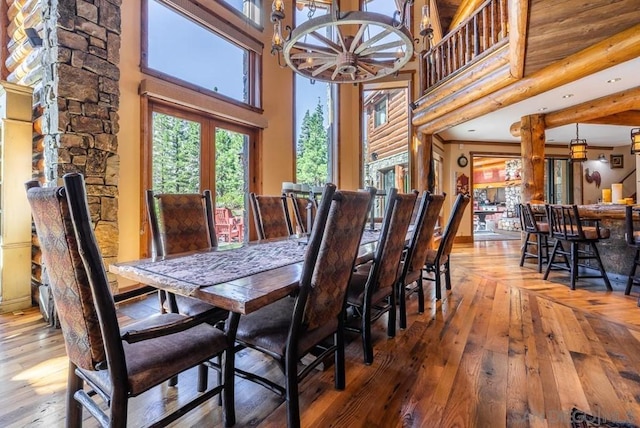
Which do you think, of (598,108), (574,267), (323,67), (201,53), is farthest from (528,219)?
(201,53)

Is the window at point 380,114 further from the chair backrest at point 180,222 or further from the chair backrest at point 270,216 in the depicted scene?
the chair backrest at point 180,222

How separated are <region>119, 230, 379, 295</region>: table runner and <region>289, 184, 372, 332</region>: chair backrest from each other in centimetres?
29

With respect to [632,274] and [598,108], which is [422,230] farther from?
[598,108]

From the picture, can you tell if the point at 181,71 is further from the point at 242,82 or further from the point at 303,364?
the point at 303,364

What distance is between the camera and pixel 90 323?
1.00 meters

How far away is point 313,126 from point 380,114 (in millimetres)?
3740

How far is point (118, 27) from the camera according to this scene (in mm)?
2857

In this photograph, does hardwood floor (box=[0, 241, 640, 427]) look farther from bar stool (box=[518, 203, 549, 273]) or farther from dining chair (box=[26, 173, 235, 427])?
bar stool (box=[518, 203, 549, 273])

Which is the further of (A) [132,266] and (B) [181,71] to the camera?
(B) [181,71]

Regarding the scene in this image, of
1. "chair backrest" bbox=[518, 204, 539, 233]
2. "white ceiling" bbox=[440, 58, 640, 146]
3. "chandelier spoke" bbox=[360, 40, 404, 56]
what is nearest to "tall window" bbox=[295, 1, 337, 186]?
"white ceiling" bbox=[440, 58, 640, 146]

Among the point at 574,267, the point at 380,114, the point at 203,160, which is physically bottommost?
the point at 574,267

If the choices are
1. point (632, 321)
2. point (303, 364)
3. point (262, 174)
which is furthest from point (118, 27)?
point (632, 321)

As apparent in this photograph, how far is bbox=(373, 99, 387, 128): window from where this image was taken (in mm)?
8516

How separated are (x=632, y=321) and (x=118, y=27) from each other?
519 centimetres
